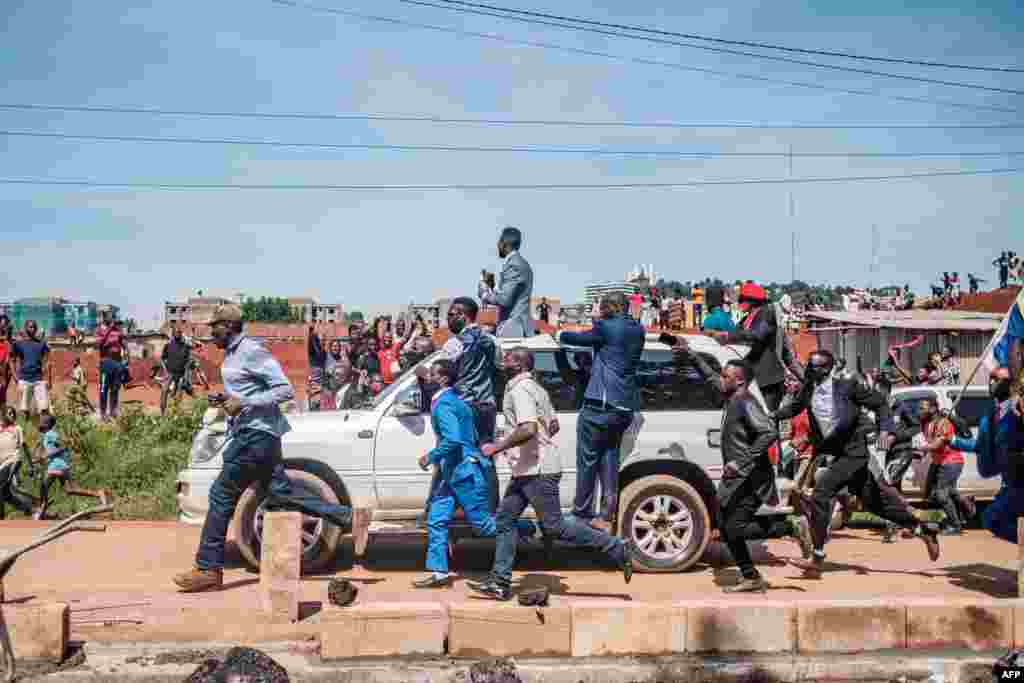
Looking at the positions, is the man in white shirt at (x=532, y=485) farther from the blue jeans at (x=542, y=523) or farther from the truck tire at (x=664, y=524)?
the truck tire at (x=664, y=524)

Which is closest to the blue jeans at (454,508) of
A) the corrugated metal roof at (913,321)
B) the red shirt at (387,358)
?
the red shirt at (387,358)

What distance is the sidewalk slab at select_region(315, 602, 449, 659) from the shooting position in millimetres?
6230

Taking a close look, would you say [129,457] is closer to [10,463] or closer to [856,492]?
[10,463]

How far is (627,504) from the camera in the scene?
8.36 meters

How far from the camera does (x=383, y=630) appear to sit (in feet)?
20.6

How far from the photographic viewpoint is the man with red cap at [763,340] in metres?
8.79

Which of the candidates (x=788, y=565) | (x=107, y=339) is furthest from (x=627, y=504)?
(x=107, y=339)

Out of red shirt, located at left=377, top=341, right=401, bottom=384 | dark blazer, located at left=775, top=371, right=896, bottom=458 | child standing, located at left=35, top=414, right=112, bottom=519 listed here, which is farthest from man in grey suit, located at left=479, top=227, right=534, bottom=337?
child standing, located at left=35, top=414, right=112, bottom=519

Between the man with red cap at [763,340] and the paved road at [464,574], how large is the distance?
168 centimetres

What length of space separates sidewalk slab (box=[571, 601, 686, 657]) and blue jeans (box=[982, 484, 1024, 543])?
3235 mm

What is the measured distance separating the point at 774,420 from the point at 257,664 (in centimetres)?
498

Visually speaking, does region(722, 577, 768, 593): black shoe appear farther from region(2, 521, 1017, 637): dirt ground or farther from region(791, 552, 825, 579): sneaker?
region(791, 552, 825, 579): sneaker

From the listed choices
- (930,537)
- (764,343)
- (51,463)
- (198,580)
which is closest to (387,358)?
(51,463)

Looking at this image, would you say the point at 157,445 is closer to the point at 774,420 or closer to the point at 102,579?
the point at 102,579
